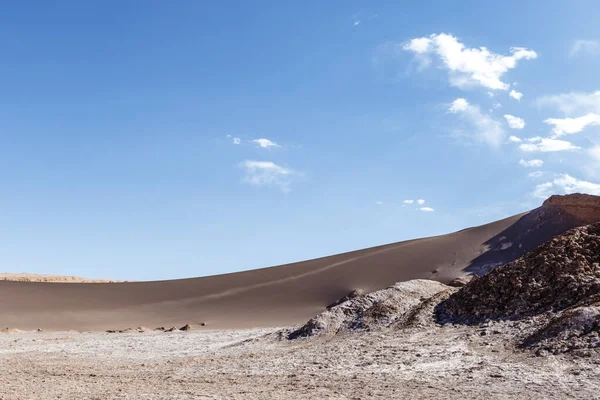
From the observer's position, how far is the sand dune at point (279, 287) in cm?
2964

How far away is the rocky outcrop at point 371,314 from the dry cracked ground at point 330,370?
1.86ft

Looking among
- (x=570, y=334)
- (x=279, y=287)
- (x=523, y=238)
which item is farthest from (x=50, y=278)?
(x=570, y=334)

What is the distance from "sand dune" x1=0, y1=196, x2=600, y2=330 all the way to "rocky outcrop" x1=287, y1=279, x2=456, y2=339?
1065 cm

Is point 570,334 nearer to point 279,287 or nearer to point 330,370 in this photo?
point 330,370

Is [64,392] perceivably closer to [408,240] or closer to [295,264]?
[295,264]

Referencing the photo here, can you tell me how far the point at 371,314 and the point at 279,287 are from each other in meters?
20.7

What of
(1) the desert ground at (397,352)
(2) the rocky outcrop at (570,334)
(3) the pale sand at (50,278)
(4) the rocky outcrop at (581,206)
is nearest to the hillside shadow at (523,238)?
(4) the rocky outcrop at (581,206)

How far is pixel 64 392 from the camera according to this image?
28.3ft

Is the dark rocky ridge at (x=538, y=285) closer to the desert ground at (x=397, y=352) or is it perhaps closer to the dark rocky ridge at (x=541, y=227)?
the desert ground at (x=397, y=352)

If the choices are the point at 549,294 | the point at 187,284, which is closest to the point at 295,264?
the point at 187,284

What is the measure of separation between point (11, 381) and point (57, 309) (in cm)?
2304

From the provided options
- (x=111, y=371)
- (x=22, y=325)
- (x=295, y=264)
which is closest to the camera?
(x=111, y=371)

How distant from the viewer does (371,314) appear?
1525 cm

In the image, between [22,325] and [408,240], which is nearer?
[22,325]
